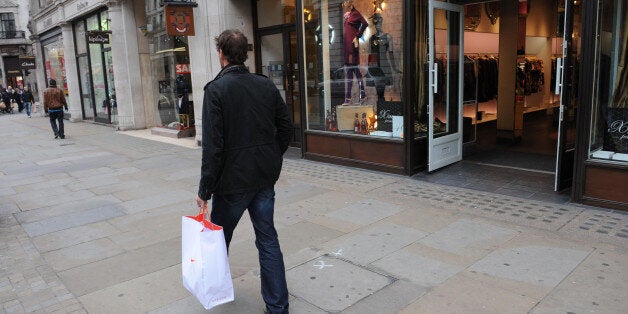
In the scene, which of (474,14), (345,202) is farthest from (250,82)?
(474,14)

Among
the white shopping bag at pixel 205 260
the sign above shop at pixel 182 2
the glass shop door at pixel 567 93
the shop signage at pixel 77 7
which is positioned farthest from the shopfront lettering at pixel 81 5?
the white shopping bag at pixel 205 260

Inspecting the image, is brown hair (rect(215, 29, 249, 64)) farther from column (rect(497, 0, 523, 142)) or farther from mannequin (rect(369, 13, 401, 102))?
column (rect(497, 0, 523, 142))

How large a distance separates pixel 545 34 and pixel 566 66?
9.57 meters

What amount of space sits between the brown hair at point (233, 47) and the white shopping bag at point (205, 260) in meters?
1.05

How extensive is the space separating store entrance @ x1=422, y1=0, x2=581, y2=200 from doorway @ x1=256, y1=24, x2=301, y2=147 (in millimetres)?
3580

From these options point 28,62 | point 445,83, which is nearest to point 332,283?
point 445,83

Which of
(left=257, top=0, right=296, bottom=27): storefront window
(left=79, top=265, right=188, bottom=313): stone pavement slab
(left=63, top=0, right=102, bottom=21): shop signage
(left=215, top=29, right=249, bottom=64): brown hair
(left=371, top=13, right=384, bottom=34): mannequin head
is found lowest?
(left=79, top=265, right=188, bottom=313): stone pavement slab

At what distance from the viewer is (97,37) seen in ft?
47.6

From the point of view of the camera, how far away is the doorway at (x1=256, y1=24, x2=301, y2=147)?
10227 mm

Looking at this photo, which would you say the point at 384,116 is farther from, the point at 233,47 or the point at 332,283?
the point at 233,47

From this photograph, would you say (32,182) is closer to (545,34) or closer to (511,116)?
(511,116)

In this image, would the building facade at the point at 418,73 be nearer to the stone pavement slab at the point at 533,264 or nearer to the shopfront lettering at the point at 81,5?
the stone pavement slab at the point at 533,264

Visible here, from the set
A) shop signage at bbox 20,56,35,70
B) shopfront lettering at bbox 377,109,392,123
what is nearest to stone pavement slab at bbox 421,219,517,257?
shopfront lettering at bbox 377,109,392,123

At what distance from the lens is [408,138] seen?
23.3ft
